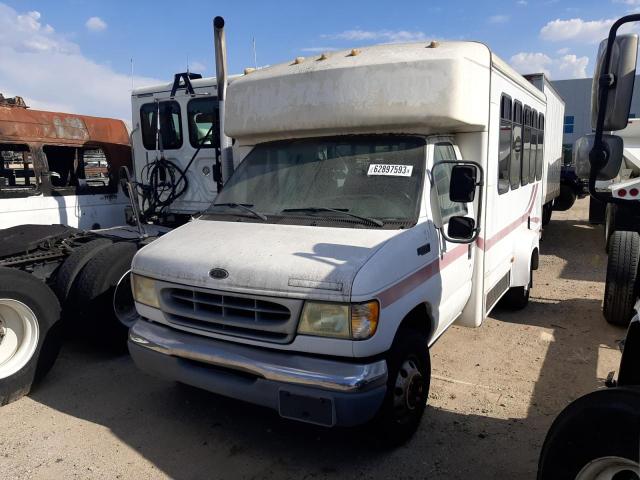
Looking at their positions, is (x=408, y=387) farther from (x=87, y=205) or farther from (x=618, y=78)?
(x=87, y=205)

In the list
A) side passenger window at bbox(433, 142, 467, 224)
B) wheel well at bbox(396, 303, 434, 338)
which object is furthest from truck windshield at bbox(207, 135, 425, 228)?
wheel well at bbox(396, 303, 434, 338)

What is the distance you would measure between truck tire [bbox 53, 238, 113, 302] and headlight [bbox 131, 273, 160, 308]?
139 cm

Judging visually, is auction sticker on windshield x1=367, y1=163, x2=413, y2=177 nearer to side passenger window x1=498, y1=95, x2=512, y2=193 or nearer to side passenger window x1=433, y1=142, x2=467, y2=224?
side passenger window x1=433, y1=142, x2=467, y2=224

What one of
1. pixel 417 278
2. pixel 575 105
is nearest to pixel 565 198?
pixel 417 278

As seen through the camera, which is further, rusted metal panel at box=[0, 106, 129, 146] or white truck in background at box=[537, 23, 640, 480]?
rusted metal panel at box=[0, 106, 129, 146]

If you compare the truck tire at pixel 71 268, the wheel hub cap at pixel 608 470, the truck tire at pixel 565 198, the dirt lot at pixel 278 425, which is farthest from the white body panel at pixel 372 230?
the truck tire at pixel 565 198

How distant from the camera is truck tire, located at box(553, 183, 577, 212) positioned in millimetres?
14148

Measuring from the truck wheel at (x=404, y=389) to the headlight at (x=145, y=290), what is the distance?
1.68 m

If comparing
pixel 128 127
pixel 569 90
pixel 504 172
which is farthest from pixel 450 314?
pixel 569 90

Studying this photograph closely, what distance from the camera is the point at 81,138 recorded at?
698cm

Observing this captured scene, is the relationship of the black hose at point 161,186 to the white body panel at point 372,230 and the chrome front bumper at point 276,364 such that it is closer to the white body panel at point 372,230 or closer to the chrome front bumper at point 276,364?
the white body panel at point 372,230

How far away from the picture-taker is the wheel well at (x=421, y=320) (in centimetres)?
350

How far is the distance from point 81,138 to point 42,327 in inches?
142

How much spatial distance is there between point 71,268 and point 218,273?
2.37 metres
